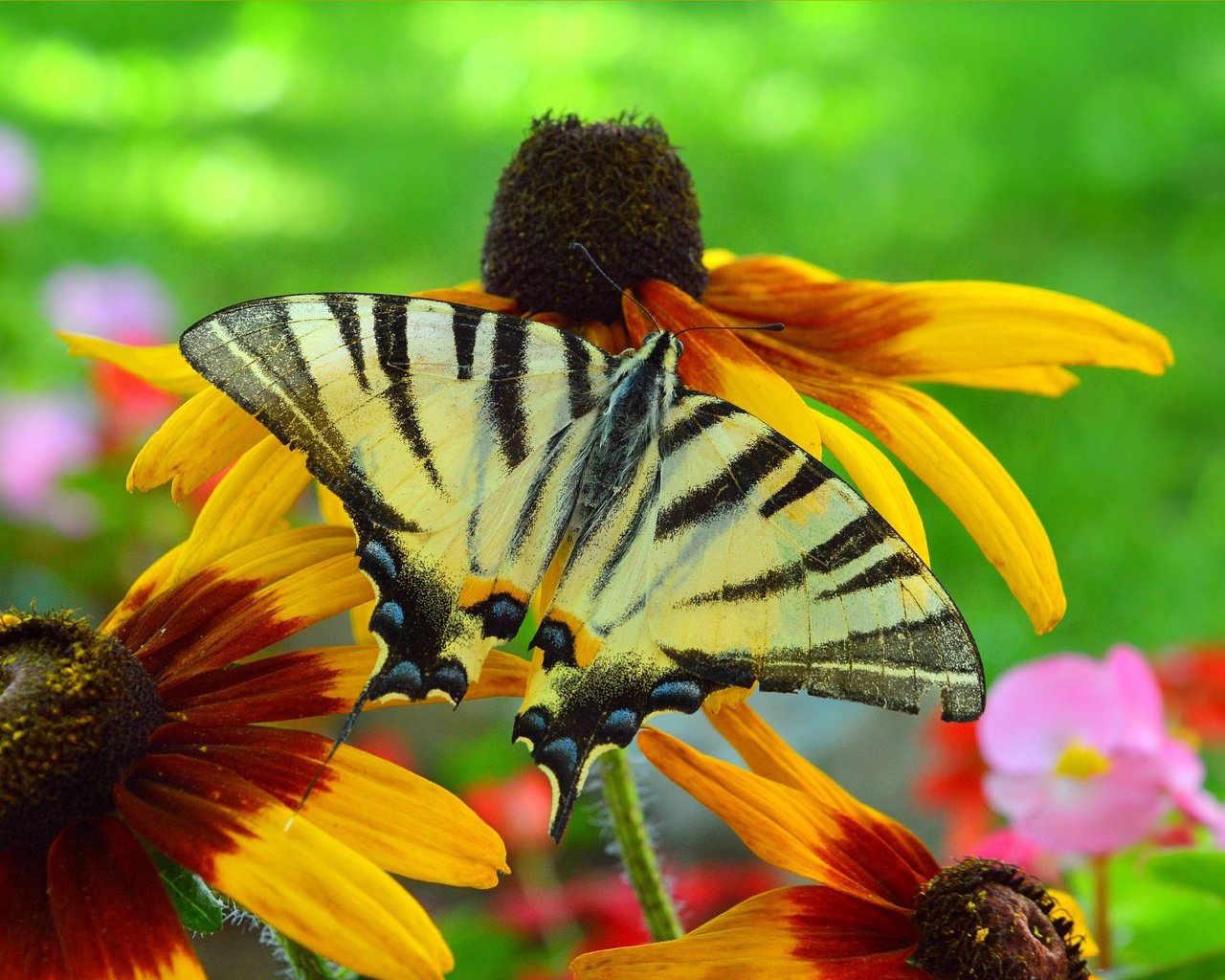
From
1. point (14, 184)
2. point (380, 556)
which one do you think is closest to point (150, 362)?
point (380, 556)

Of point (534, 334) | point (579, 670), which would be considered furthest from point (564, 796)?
point (534, 334)

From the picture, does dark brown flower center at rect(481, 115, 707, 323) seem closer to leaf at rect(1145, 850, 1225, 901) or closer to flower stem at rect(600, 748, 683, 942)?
flower stem at rect(600, 748, 683, 942)

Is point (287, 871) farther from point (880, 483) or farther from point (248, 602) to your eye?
point (880, 483)

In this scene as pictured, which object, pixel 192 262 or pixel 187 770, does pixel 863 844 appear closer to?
pixel 187 770

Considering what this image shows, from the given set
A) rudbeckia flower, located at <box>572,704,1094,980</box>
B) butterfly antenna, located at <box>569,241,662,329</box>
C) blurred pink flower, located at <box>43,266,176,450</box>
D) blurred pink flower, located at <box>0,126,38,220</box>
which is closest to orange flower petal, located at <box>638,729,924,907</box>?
rudbeckia flower, located at <box>572,704,1094,980</box>

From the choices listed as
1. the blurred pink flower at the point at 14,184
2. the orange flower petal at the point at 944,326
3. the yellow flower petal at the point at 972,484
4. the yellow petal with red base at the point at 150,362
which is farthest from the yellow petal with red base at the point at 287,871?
the blurred pink flower at the point at 14,184
